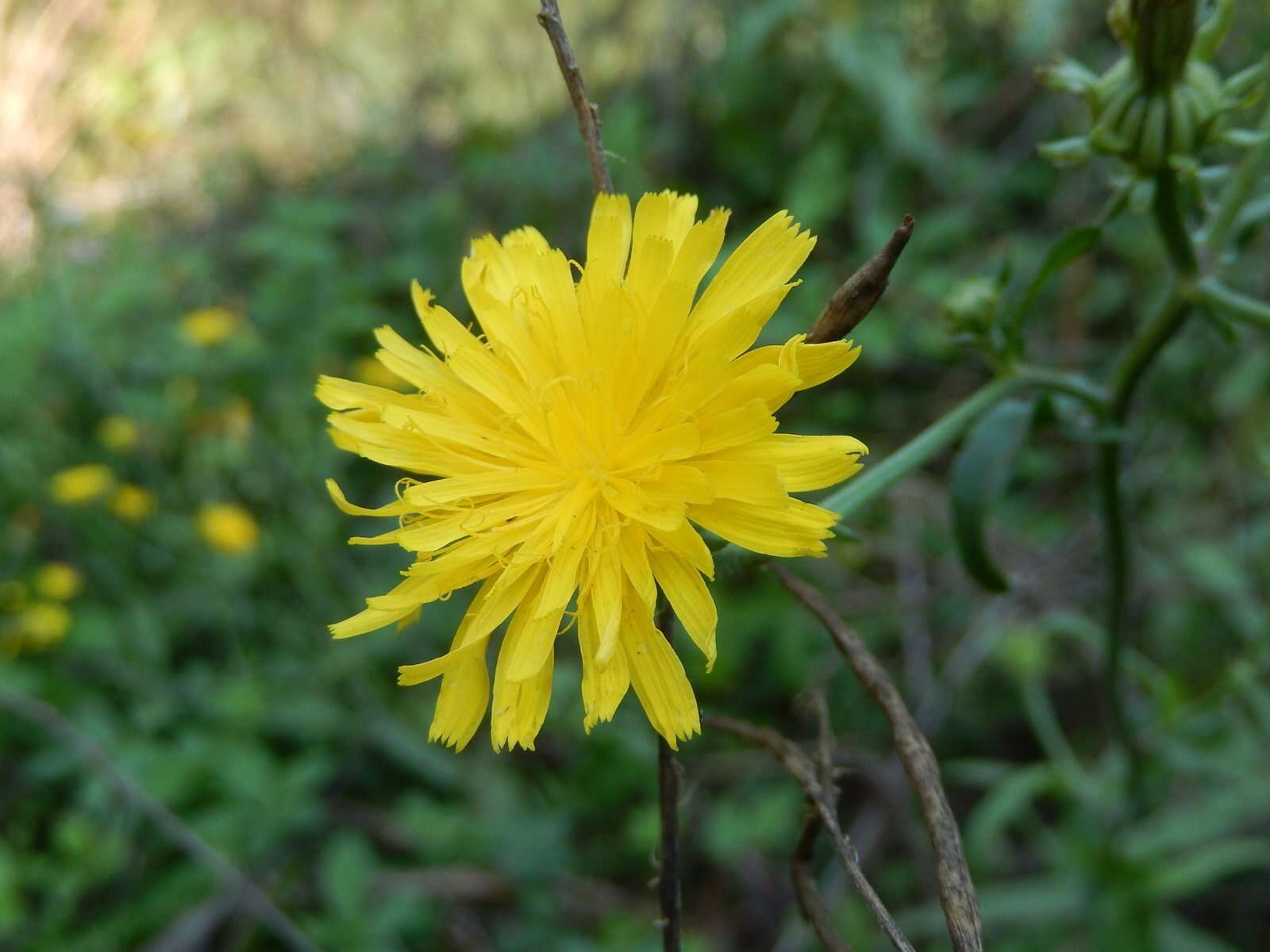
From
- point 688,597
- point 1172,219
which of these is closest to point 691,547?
point 688,597

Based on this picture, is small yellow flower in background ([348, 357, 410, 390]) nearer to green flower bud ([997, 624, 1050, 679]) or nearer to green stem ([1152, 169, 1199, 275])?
green flower bud ([997, 624, 1050, 679])

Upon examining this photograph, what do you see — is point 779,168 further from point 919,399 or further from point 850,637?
point 850,637

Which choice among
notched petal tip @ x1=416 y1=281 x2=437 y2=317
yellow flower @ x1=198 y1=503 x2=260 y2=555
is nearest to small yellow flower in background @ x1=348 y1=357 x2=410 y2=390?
yellow flower @ x1=198 y1=503 x2=260 y2=555

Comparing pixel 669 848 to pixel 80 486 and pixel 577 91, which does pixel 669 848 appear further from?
pixel 80 486

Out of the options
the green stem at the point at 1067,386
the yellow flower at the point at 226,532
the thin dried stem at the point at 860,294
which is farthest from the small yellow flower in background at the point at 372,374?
the thin dried stem at the point at 860,294

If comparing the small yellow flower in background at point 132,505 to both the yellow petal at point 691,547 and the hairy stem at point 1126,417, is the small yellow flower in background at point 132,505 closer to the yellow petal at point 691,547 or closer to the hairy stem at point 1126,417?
the yellow petal at point 691,547
